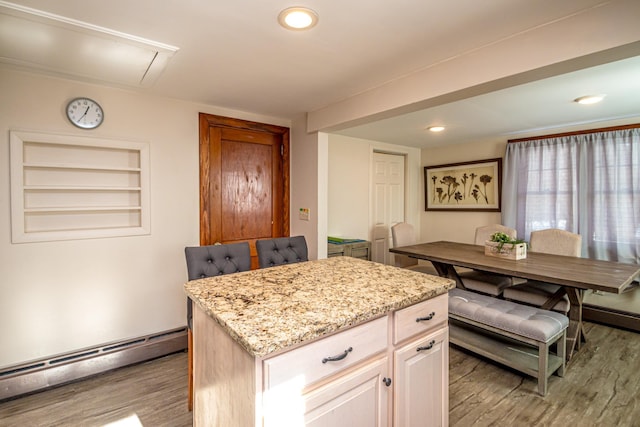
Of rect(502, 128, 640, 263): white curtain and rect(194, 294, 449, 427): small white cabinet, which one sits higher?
rect(502, 128, 640, 263): white curtain

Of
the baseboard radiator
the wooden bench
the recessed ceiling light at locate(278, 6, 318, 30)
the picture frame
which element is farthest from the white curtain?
the baseboard radiator

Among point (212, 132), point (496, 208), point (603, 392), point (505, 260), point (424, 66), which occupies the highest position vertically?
point (424, 66)

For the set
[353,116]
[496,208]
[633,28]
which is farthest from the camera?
[496,208]

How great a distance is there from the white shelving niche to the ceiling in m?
0.52

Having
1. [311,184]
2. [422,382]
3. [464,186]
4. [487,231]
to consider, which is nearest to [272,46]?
[311,184]

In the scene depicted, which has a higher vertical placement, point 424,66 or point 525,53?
point 424,66

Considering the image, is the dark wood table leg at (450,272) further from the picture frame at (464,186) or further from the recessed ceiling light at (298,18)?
the recessed ceiling light at (298,18)

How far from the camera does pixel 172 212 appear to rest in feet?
8.90

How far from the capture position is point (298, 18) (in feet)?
4.94

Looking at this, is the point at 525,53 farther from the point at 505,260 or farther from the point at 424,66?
the point at 505,260

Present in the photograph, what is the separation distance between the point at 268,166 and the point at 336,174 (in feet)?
3.59

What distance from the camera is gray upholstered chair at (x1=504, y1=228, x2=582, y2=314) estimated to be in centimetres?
272

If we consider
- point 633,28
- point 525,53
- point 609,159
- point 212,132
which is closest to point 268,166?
point 212,132

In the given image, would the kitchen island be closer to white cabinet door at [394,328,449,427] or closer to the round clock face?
white cabinet door at [394,328,449,427]
